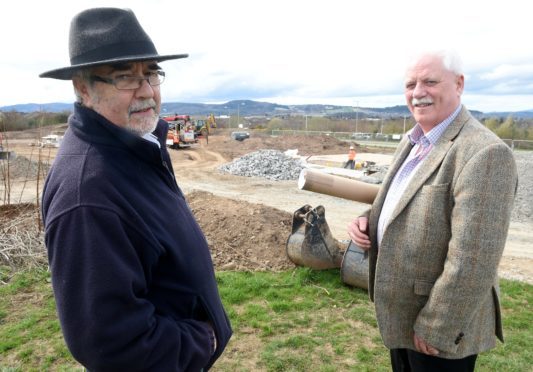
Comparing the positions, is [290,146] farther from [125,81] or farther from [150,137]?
[125,81]

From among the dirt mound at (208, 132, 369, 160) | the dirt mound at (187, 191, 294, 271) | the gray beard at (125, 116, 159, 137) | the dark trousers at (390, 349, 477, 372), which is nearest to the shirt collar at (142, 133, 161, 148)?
the gray beard at (125, 116, 159, 137)

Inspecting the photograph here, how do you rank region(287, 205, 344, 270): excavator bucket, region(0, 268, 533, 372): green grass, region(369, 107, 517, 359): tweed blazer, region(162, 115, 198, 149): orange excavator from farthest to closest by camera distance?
region(162, 115, 198, 149): orange excavator < region(287, 205, 344, 270): excavator bucket < region(0, 268, 533, 372): green grass < region(369, 107, 517, 359): tweed blazer

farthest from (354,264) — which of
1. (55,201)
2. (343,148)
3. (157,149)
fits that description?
(343,148)

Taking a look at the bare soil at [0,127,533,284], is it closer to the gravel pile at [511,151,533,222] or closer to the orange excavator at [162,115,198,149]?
the gravel pile at [511,151,533,222]

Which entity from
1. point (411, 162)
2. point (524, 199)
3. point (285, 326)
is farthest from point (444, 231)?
point (524, 199)

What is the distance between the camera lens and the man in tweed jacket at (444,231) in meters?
1.78

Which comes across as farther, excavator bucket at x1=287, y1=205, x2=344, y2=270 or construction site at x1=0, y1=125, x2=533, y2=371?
excavator bucket at x1=287, y1=205, x2=344, y2=270

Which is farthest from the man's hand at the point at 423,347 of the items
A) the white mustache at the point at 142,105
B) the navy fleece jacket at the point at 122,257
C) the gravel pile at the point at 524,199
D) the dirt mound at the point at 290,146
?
the dirt mound at the point at 290,146

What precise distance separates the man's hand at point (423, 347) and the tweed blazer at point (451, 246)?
0.05 m

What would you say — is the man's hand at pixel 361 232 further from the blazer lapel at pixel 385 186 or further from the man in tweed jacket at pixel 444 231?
the man in tweed jacket at pixel 444 231

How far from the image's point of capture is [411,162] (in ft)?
7.29

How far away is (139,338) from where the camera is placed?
1.46 metres

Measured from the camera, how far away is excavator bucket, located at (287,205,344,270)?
17.1 ft

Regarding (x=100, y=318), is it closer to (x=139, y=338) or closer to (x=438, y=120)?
(x=139, y=338)
